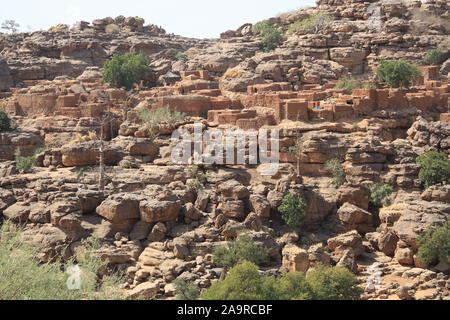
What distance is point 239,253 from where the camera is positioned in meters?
24.4

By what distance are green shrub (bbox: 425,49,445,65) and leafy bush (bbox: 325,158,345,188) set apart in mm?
23070

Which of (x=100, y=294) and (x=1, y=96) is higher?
(x=1, y=96)

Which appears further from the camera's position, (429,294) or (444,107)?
(444,107)

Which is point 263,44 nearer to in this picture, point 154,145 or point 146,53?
point 146,53

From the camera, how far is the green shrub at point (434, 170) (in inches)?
1158

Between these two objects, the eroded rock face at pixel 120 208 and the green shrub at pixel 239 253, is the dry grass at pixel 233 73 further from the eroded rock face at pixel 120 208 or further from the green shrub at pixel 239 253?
the green shrub at pixel 239 253

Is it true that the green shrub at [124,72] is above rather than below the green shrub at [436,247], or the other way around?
above

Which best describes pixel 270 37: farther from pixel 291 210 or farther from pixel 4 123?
pixel 291 210

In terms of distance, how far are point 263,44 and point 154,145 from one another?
88.9 feet

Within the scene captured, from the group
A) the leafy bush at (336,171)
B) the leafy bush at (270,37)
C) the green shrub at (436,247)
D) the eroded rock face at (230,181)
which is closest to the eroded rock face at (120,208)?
the eroded rock face at (230,181)

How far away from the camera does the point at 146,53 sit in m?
64.7

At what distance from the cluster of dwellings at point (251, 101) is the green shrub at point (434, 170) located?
20.3 feet
